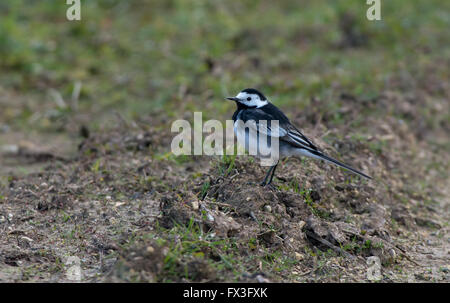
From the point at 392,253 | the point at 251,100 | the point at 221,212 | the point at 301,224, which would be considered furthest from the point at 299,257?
the point at 251,100

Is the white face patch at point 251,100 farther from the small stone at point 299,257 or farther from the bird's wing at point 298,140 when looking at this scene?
the small stone at point 299,257

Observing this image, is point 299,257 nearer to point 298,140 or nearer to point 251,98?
point 298,140

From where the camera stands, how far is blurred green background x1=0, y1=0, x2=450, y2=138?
918 centimetres

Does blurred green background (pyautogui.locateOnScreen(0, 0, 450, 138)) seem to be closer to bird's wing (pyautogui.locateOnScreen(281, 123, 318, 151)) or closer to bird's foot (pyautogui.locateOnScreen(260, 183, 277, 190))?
bird's wing (pyautogui.locateOnScreen(281, 123, 318, 151))

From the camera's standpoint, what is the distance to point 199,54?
10.5m

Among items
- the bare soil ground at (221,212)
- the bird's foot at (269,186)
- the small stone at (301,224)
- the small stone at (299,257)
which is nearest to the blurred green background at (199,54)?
the bare soil ground at (221,212)

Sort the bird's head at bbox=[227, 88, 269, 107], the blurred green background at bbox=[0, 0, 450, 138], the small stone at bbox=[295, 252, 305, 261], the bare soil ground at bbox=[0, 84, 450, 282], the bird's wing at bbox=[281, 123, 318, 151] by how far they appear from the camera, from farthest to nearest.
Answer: the blurred green background at bbox=[0, 0, 450, 138]
the bird's head at bbox=[227, 88, 269, 107]
the bird's wing at bbox=[281, 123, 318, 151]
the small stone at bbox=[295, 252, 305, 261]
the bare soil ground at bbox=[0, 84, 450, 282]

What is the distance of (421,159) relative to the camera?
7781mm

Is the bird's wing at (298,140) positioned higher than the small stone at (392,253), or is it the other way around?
the bird's wing at (298,140)

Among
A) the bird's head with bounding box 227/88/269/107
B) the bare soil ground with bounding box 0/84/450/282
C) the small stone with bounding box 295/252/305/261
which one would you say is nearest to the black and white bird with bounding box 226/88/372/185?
the bird's head with bounding box 227/88/269/107

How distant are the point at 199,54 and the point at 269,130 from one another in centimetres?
505

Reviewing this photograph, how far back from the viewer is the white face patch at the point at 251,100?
238 inches

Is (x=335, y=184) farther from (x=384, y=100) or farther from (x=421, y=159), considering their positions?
(x=384, y=100)
